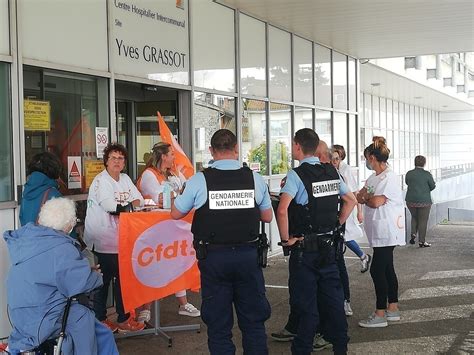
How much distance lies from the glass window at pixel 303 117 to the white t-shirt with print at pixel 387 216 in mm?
5590

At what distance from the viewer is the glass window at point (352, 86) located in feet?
45.7

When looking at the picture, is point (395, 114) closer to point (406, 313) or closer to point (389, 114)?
point (389, 114)

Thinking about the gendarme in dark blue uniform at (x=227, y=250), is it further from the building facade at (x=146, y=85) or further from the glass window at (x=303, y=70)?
the glass window at (x=303, y=70)

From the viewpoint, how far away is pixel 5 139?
541 cm

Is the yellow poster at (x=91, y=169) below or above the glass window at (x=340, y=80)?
below

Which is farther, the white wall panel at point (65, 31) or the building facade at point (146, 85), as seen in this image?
the white wall panel at point (65, 31)

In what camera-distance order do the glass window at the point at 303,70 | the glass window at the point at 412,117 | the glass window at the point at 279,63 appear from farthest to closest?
the glass window at the point at 412,117 → the glass window at the point at 303,70 → the glass window at the point at 279,63

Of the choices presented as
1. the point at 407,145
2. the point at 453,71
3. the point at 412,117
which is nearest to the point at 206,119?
the point at 453,71

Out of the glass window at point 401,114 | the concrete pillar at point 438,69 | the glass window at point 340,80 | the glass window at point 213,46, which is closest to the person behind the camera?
the glass window at point 213,46

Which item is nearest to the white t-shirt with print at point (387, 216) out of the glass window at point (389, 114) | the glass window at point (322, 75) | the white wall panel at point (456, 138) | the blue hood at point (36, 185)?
the blue hood at point (36, 185)

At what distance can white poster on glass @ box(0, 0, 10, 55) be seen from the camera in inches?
210

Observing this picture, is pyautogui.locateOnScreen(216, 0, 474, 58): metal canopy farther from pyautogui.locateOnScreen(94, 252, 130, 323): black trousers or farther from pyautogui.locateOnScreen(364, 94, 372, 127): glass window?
pyautogui.locateOnScreen(364, 94, 372, 127): glass window

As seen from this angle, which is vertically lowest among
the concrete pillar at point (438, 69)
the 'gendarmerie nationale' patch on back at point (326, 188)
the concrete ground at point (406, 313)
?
the concrete ground at point (406, 313)

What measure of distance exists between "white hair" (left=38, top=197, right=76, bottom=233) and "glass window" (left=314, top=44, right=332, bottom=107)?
350 inches
